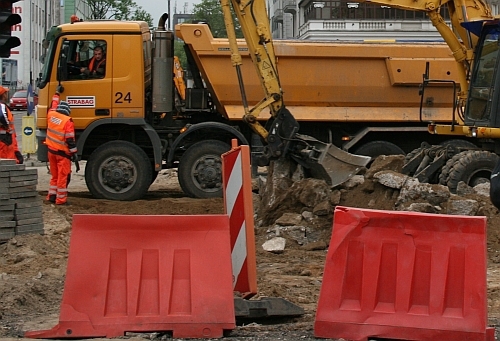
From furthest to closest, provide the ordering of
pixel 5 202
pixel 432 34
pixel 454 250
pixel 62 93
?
pixel 432 34, pixel 62 93, pixel 5 202, pixel 454 250

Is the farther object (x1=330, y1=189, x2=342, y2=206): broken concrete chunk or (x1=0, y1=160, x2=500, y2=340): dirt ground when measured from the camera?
(x1=330, y1=189, x2=342, y2=206): broken concrete chunk

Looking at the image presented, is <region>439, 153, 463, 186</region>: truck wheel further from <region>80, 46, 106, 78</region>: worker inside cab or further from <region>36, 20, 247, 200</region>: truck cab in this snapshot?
<region>80, 46, 106, 78</region>: worker inside cab

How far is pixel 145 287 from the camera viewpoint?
6.05 m

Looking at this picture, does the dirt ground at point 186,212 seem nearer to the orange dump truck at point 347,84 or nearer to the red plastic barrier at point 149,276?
the red plastic barrier at point 149,276

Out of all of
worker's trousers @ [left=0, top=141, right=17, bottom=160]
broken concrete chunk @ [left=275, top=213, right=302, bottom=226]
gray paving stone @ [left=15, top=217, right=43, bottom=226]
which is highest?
worker's trousers @ [left=0, top=141, right=17, bottom=160]

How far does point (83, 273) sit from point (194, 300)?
74 cm

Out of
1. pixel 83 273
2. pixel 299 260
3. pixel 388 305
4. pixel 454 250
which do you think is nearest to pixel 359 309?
pixel 388 305

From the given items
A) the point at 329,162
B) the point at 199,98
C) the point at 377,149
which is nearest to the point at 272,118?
the point at 329,162

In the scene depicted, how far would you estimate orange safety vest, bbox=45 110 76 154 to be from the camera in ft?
45.5

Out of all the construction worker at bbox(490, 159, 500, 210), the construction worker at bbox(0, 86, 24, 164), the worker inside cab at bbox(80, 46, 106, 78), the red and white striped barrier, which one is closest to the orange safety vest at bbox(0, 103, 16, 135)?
the construction worker at bbox(0, 86, 24, 164)

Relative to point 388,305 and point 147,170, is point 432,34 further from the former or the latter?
point 388,305

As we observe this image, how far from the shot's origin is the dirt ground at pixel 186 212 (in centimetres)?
666

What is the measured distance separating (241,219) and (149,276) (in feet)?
3.07

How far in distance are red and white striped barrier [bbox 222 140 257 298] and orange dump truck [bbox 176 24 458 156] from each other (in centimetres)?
823
